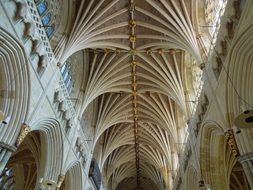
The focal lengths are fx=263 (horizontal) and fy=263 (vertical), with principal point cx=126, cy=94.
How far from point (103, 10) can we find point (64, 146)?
8.43 meters

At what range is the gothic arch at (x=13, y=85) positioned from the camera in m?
9.68

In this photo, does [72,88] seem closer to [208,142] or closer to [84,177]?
[84,177]

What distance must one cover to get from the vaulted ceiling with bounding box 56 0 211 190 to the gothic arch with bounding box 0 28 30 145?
12.1 feet

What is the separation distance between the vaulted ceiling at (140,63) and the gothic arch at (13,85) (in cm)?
367

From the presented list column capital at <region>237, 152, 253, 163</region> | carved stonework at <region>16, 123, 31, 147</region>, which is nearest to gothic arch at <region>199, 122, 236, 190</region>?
column capital at <region>237, 152, 253, 163</region>

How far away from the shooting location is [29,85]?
35.2ft

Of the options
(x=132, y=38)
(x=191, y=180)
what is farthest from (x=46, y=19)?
(x=191, y=180)

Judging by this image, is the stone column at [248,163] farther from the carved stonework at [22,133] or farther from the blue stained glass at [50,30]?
the blue stained glass at [50,30]

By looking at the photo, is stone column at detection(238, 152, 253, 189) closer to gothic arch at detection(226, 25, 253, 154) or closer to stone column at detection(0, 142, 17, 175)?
gothic arch at detection(226, 25, 253, 154)

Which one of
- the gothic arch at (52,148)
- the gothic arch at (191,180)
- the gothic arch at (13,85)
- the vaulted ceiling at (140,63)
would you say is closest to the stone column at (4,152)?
the gothic arch at (13,85)

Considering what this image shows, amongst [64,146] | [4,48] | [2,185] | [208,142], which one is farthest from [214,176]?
[2,185]

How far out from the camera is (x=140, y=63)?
65.6 feet

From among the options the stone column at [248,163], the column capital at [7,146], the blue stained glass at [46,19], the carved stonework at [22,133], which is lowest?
the stone column at [248,163]

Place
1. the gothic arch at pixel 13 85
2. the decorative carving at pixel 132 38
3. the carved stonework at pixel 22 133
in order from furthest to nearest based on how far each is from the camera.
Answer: the decorative carving at pixel 132 38 → the carved stonework at pixel 22 133 → the gothic arch at pixel 13 85
